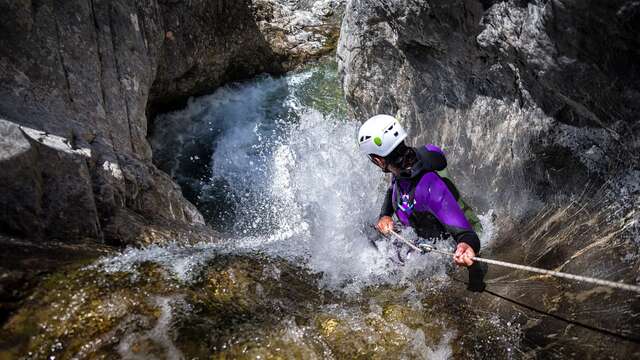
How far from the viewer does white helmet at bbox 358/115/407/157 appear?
177 inches

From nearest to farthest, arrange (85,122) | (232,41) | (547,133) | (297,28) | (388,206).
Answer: (547,133)
(388,206)
(85,122)
(232,41)
(297,28)

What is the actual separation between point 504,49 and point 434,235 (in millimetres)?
2281

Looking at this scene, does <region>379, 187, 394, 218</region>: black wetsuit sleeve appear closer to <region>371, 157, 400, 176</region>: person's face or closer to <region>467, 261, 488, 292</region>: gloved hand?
<region>371, 157, 400, 176</region>: person's face

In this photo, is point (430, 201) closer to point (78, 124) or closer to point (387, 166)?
point (387, 166)

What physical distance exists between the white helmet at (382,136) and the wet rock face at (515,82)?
151cm

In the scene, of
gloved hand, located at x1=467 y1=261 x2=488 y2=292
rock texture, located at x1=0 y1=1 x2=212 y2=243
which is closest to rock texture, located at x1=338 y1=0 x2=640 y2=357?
gloved hand, located at x1=467 y1=261 x2=488 y2=292

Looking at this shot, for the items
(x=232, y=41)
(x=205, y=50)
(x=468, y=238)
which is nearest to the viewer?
(x=468, y=238)

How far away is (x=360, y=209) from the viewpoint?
7.62 m

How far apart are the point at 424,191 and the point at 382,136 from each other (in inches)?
29.6

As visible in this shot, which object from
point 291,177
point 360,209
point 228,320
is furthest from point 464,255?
point 291,177

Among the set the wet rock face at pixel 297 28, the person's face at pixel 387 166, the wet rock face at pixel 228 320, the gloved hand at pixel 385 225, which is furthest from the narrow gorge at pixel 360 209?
the wet rock face at pixel 297 28

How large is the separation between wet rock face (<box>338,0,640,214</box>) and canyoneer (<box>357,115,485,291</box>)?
3.64 ft

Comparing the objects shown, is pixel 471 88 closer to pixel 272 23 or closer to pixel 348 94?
pixel 348 94

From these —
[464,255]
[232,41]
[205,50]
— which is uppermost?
[232,41]
